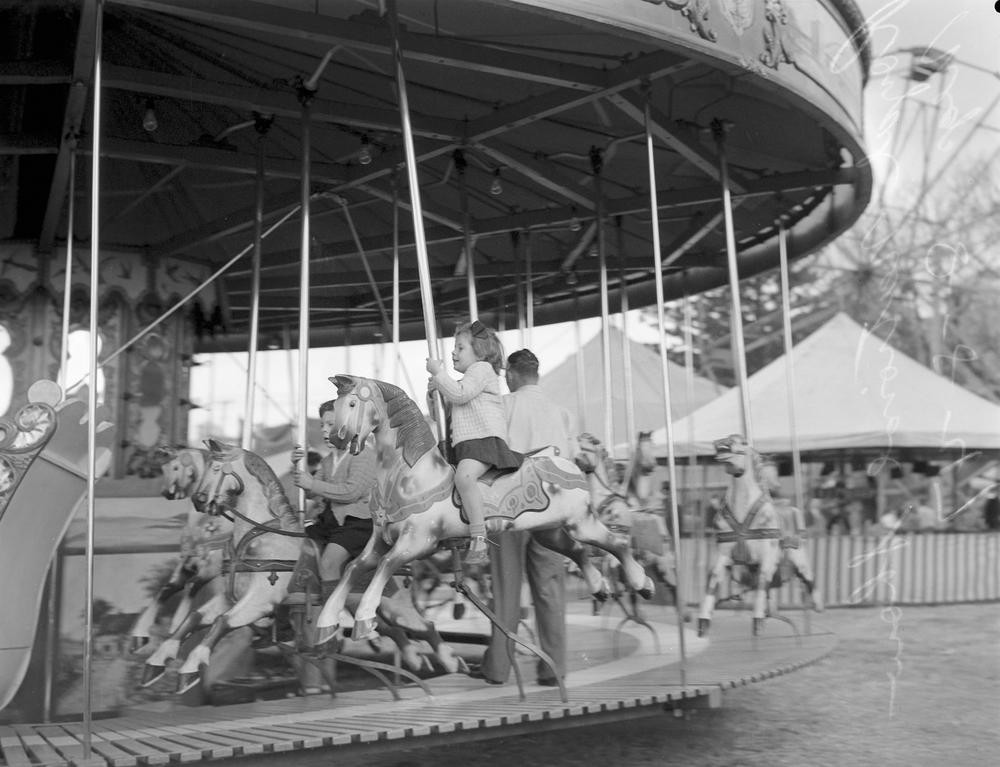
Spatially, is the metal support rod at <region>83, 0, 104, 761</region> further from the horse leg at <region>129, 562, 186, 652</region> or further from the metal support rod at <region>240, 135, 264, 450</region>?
the metal support rod at <region>240, 135, 264, 450</region>

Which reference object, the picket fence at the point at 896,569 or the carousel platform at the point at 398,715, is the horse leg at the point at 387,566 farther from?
the picket fence at the point at 896,569

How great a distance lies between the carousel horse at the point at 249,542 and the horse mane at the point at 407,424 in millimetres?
1018

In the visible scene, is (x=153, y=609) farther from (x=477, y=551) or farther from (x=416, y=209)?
(x=416, y=209)

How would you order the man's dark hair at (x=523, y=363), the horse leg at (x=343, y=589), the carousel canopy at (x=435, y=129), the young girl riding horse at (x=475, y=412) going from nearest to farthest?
the horse leg at (x=343, y=589)
the young girl riding horse at (x=475, y=412)
the man's dark hair at (x=523, y=363)
the carousel canopy at (x=435, y=129)

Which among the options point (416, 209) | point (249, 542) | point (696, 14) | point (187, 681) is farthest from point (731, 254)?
Result: point (187, 681)

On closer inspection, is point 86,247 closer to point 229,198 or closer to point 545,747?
point 229,198

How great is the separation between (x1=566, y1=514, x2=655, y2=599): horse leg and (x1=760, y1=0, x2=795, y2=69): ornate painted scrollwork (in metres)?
2.76

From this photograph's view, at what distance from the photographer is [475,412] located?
206 inches

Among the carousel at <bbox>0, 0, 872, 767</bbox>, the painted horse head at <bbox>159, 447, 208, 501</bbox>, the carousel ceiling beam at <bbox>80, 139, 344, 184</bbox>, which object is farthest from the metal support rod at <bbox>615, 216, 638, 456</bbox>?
the painted horse head at <bbox>159, 447, 208, 501</bbox>

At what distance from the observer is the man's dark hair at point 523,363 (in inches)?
243

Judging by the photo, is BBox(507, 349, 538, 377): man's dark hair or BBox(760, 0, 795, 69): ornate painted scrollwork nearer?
BBox(507, 349, 538, 377): man's dark hair

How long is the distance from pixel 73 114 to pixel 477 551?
4.52 meters

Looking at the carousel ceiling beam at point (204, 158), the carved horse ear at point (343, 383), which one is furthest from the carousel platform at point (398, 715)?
the carousel ceiling beam at point (204, 158)

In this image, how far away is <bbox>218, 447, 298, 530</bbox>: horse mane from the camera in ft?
19.7
